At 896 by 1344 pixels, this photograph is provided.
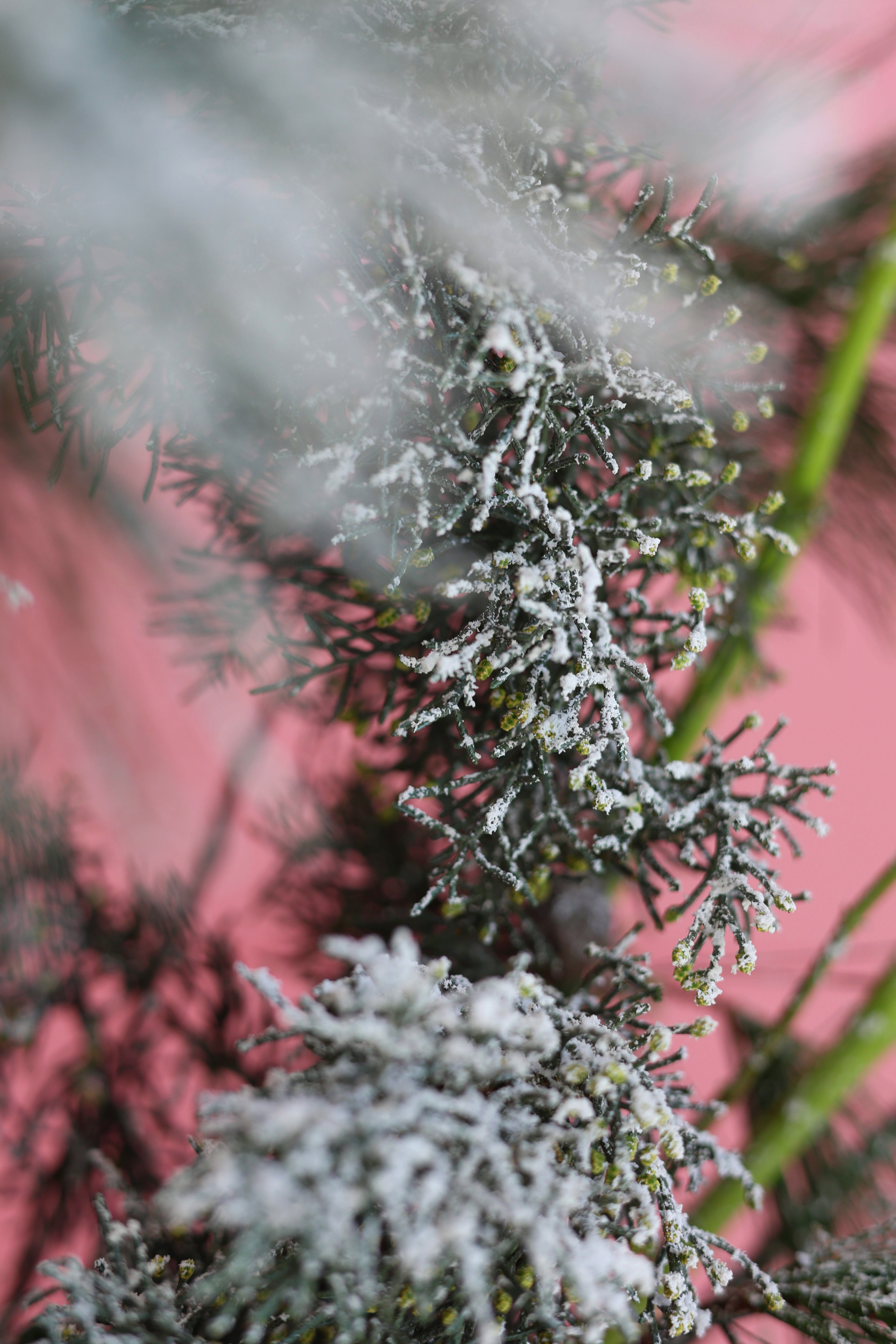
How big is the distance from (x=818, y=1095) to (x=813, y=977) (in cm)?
6

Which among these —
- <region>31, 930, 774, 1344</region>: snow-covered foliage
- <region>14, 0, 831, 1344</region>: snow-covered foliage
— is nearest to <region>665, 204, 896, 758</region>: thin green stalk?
<region>14, 0, 831, 1344</region>: snow-covered foliage

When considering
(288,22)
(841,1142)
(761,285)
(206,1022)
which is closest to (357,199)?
(288,22)

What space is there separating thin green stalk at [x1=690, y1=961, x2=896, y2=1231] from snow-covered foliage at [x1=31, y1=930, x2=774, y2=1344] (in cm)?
11

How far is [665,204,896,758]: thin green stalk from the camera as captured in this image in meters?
0.41

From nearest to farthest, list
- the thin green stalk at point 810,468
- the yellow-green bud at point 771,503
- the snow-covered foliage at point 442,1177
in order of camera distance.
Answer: the snow-covered foliage at point 442,1177, the yellow-green bud at point 771,503, the thin green stalk at point 810,468

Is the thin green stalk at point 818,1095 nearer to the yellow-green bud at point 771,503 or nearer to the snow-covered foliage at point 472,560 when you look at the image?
the snow-covered foliage at point 472,560

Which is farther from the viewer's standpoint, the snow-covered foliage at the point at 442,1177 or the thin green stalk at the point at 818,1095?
the thin green stalk at the point at 818,1095

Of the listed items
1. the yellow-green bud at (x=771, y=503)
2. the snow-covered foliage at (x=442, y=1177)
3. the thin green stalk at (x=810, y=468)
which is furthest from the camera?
the thin green stalk at (x=810, y=468)

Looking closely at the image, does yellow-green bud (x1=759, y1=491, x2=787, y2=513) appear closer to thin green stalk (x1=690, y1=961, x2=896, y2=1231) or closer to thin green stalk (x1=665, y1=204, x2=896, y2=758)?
thin green stalk (x1=665, y1=204, x2=896, y2=758)

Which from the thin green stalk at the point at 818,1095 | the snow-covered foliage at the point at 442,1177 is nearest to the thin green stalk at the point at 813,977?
the thin green stalk at the point at 818,1095

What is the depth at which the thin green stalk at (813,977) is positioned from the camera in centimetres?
36

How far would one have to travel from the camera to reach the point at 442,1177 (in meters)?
0.20

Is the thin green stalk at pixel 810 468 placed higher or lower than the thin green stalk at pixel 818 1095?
higher

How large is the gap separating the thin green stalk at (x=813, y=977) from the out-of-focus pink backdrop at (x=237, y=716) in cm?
13
